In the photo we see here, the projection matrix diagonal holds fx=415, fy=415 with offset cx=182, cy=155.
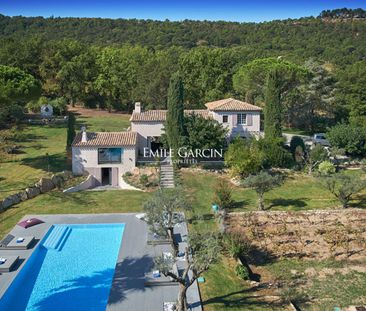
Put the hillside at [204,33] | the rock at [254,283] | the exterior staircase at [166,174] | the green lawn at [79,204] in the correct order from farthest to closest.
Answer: the hillside at [204,33]
the exterior staircase at [166,174]
the green lawn at [79,204]
the rock at [254,283]

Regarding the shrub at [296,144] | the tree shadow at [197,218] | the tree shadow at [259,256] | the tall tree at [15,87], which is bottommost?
the tree shadow at [259,256]

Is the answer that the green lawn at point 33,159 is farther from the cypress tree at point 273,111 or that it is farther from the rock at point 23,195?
the cypress tree at point 273,111

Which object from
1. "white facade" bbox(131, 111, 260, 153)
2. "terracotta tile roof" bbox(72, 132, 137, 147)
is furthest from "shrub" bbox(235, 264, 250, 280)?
"white facade" bbox(131, 111, 260, 153)

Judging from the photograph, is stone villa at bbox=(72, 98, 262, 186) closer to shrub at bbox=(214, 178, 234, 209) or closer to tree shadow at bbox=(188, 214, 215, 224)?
shrub at bbox=(214, 178, 234, 209)

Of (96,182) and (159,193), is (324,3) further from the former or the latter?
(96,182)

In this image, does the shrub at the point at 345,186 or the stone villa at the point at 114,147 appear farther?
the stone villa at the point at 114,147

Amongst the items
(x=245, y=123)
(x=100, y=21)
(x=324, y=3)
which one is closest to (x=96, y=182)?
(x=245, y=123)

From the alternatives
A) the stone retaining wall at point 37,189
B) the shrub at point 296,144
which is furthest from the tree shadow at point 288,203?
the stone retaining wall at point 37,189
